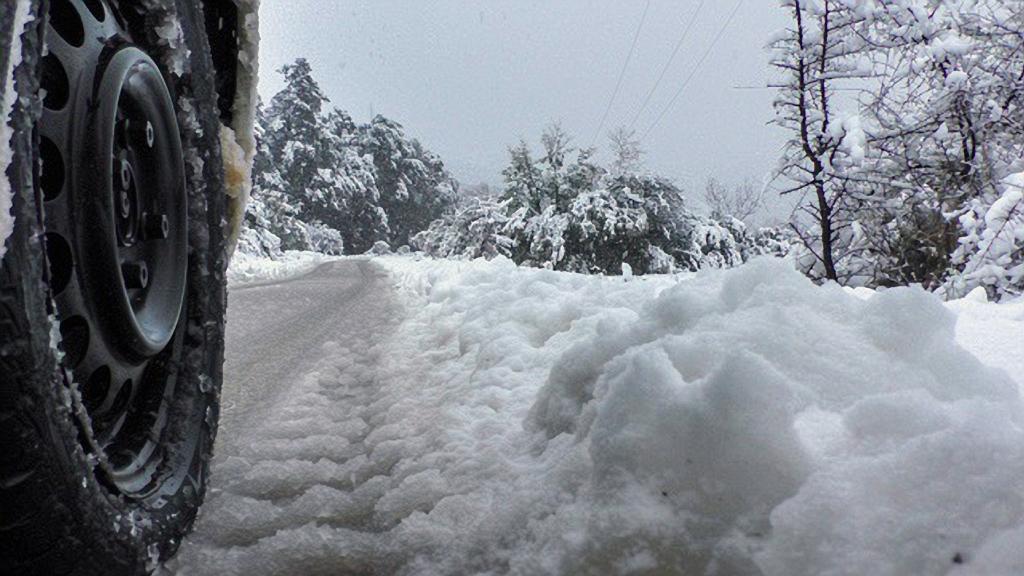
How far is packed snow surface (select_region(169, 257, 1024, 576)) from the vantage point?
97cm

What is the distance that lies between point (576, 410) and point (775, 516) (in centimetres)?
74

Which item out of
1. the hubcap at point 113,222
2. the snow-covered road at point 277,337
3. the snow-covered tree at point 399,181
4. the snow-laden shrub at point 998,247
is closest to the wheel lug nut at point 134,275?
the hubcap at point 113,222

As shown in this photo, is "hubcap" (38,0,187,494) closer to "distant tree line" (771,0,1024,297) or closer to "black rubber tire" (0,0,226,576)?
"black rubber tire" (0,0,226,576)

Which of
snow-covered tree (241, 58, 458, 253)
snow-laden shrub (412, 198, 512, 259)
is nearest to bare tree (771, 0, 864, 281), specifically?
snow-laden shrub (412, 198, 512, 259)

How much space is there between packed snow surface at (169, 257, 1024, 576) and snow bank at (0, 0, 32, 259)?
2.44 feet

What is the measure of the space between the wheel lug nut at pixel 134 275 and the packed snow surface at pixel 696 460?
52 centimetres

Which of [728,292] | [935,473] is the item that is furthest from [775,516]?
[728,292]

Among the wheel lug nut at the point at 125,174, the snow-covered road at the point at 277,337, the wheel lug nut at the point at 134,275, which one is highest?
the wheel lug nut at the point at 125,174

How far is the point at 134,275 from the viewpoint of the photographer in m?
1.35

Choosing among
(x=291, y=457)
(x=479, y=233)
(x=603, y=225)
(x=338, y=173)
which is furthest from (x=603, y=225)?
(x=338, y=173)

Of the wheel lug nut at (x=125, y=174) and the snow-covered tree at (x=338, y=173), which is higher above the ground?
the snow-covered tree at (x=338, y=173)

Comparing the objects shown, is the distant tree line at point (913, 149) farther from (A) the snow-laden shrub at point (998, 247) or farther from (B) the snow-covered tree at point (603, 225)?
(B) the snow-covered tree at point (603, 225)

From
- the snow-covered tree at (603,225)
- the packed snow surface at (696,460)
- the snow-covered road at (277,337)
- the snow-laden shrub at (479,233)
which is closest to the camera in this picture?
the packed snow surface at (696,460)

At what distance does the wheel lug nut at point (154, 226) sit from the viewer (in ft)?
4.57
